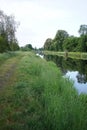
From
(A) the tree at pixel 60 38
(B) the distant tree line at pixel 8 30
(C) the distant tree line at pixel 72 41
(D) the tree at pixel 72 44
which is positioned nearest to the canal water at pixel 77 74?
(B) the distant tree line at pixel 8 30

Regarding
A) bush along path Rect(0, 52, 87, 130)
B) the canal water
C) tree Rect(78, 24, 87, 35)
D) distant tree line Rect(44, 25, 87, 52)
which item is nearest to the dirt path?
bush along path Rect(0, 52, 87, 130)

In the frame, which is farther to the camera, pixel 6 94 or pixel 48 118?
pixel 6 94

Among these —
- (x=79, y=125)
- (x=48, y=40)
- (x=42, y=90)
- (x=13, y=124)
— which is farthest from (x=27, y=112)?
→ (x=48, y=40)

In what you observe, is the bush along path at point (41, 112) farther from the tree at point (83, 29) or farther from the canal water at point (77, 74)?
the tree at point (83, 29)

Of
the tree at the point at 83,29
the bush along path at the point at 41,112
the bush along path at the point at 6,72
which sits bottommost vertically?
the bush along path at the point at 6,72

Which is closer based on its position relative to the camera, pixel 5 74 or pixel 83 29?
pixel 5 74

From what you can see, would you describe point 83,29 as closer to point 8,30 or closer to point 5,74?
point 8,30

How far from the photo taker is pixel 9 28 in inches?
2320

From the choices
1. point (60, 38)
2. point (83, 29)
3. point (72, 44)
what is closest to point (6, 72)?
point (72, 44)

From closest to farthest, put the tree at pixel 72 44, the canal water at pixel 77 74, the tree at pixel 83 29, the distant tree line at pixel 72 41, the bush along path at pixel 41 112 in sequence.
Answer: the bush along path at pixel 41 112, the canal water at pixel 77 74, the distant tree line at pixel 72 41, the tree at pixel 72 44, the tree at pixel 83 29

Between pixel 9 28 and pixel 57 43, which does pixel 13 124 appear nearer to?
pixel 9 28

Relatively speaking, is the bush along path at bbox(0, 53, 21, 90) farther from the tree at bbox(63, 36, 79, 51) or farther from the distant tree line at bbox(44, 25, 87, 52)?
the tree at bbox(63, 36, 79, 51)

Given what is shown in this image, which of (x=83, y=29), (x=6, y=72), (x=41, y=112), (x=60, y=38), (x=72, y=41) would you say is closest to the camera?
(x=41, y=112)

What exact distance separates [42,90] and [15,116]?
3864mm
